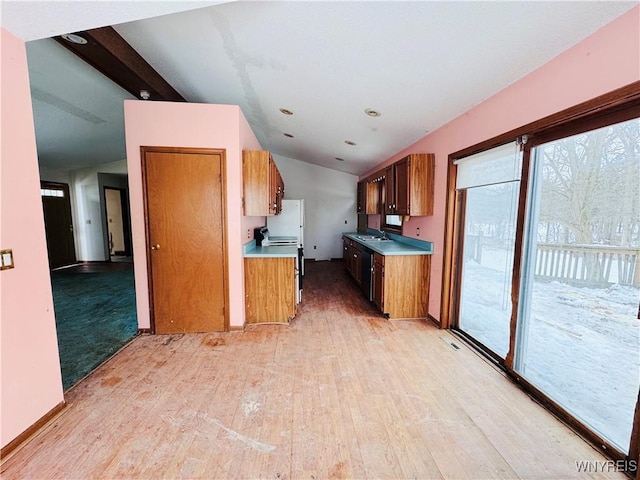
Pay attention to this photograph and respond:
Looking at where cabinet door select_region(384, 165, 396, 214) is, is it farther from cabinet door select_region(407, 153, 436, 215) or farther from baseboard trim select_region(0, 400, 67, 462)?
baseboard trim select_region(0, 400, 67, 462)

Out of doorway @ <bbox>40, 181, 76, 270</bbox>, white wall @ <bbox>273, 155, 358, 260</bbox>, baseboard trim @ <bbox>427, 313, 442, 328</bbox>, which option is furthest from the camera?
white wall @ <bbox>273, 155, 358, 260</bbox>

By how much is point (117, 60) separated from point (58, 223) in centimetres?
583

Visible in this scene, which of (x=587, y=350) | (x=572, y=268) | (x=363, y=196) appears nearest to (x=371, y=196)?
(x=363, y=196)

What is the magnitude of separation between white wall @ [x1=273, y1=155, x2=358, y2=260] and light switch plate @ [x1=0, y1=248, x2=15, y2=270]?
583 cm

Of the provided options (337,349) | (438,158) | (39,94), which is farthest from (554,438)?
(39,94)

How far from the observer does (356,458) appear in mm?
1480

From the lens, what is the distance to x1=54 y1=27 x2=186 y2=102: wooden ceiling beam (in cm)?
215

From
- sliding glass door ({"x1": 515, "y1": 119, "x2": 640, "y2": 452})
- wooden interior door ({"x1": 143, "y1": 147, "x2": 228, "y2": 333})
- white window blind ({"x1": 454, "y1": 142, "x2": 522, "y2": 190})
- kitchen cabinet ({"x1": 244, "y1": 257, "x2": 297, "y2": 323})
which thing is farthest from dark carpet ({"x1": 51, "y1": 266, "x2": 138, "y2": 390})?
white window blind ({"x1": 454, "y1": 142, "x2": 522, "y2": 190})

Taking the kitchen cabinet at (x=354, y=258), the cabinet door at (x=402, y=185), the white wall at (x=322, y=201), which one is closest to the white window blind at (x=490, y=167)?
the cabinet door at (x=402, y=185)

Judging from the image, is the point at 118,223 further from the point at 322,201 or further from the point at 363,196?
the point at 363,196

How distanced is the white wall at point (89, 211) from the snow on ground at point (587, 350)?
8517mm

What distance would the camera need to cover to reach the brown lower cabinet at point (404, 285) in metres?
3.39

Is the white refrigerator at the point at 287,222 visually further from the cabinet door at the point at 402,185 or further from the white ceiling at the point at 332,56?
the cabinet door at the point at 402,185

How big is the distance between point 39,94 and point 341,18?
393 centimetres
